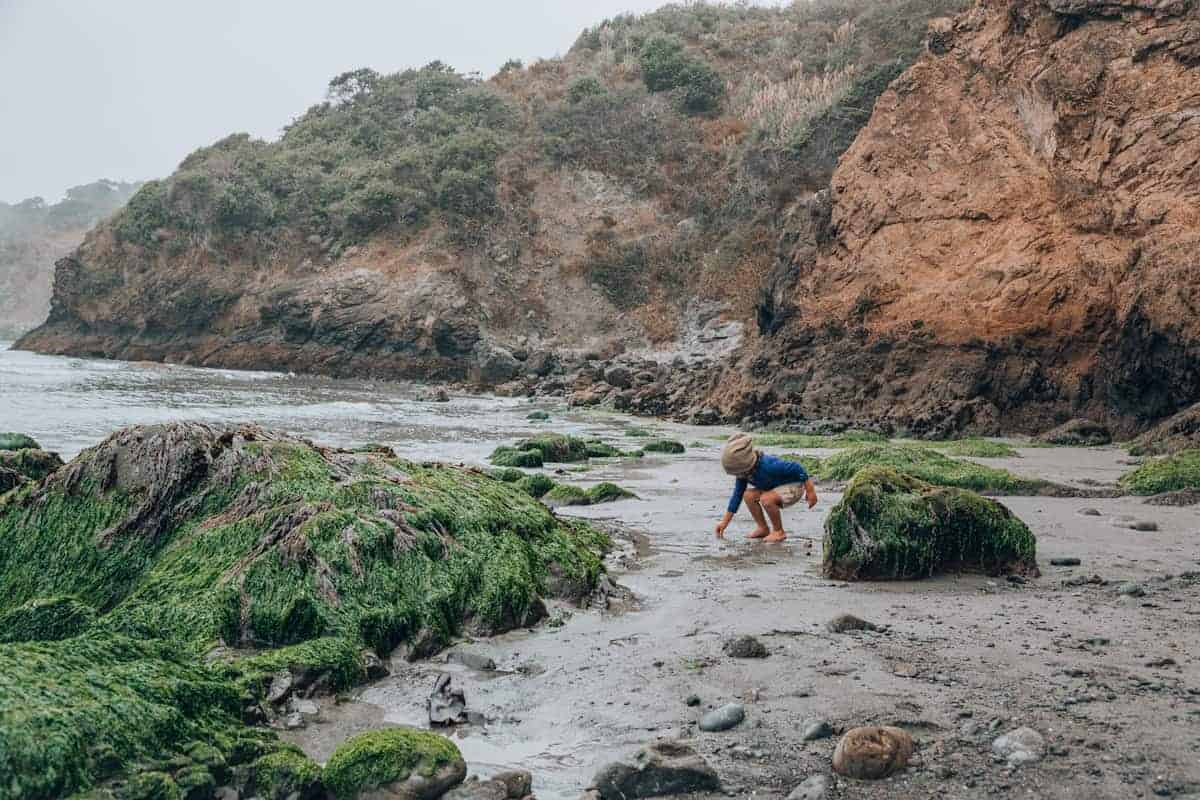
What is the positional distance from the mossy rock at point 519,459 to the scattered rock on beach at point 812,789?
9.33 m

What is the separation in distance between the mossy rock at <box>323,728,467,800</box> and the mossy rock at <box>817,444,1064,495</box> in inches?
223

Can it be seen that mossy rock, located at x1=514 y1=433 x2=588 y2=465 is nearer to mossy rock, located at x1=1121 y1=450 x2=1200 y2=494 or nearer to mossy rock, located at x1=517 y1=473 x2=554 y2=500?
mossy rock, located at x1=517 y1=473 x2=554 y2=500

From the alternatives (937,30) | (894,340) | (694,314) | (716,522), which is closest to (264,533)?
(716,522)

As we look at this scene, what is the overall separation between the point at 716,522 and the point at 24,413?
51.2 ft

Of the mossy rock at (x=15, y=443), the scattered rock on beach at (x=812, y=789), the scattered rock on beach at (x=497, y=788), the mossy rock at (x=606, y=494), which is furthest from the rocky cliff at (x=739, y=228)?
the scattered rock on beach at (x=497, y=788)

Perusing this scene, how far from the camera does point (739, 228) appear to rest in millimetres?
37812

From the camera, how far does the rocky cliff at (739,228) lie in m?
15.3

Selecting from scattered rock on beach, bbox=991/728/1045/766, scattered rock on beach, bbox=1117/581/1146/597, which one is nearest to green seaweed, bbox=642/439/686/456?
scattered rock on beach, bbox=1117/581/1146/597

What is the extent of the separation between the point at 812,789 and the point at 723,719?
583mm

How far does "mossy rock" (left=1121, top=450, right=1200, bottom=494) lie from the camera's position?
8344 millimetres

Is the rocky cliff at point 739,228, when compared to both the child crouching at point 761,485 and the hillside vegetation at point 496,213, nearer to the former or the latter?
the hillside vegetation at point 496,213

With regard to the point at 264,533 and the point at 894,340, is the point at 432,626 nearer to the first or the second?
the point at 264,533

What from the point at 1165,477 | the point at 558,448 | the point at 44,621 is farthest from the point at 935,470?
the point at 44,621

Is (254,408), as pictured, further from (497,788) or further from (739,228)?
(739,228)
